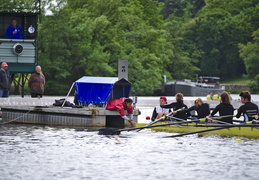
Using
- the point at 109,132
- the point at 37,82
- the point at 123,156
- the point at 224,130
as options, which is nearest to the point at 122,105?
the point at 109,132

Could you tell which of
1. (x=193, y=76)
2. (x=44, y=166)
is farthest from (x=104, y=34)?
(x=44, y=166)

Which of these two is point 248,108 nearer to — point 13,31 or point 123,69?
point 123,69

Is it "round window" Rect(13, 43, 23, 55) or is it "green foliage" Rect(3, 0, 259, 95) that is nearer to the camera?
"round window" Rect(13, 43, 23, 55)

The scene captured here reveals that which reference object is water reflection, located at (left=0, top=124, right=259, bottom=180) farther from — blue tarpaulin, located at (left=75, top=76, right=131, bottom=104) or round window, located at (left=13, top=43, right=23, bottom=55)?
round window, located at (left=13, top=43, right=23, bottom=55)

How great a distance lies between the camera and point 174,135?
2480 centimetres

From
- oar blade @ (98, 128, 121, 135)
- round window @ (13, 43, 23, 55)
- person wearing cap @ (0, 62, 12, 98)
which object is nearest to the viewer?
oar blade @ (98, 128, 121, 135)

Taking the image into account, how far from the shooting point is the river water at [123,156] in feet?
56.5

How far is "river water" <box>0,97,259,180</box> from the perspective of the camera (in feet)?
56.5

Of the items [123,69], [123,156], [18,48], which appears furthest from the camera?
[18,48]

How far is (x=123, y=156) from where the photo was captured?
66.8 ft

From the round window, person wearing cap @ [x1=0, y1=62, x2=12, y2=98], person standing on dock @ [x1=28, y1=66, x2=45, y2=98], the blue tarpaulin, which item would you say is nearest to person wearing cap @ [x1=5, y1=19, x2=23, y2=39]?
the round window

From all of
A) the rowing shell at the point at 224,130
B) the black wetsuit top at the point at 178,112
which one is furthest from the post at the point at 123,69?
the rowing shell at the point at 224,130

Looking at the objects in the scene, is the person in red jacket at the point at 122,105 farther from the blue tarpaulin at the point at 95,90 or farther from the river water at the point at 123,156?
the blue tarpaulin at the point at 95,90

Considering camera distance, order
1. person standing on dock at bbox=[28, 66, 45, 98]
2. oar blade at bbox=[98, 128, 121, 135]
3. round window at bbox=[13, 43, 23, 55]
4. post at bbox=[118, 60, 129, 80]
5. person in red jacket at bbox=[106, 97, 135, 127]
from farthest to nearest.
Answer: round window at bbox=[13, 43, 23, 55] < person standing on dock at bbox=[28, 66, 45, 98] < post at bbox=[118, 60, 129, 80] < person in red jacket at bbox=[106, 97, 135, 127] < oar blade at bbox=[98, 128, 121, 135]
